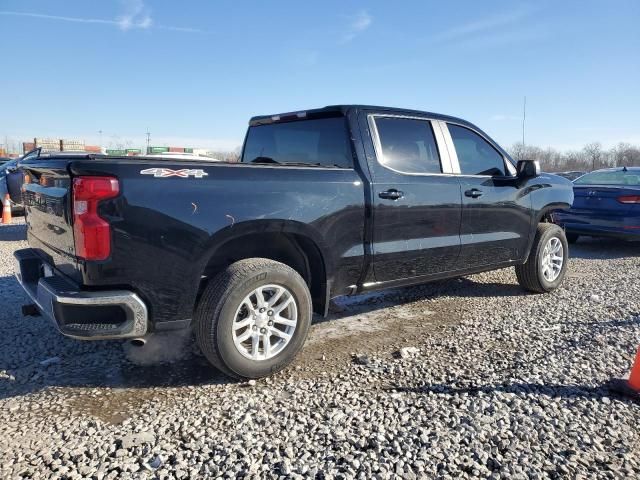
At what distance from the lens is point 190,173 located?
2885 millimetres

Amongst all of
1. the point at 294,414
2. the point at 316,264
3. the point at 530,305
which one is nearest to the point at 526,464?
the point at 294,414

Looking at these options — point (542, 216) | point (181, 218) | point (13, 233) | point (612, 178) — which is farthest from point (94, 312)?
point (612, 178)

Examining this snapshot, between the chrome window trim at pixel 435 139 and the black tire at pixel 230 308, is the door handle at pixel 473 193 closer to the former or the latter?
the chrome window trim at pixel 435 139

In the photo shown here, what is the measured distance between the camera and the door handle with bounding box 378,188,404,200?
148 inches

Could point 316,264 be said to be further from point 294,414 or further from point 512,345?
point 512,345

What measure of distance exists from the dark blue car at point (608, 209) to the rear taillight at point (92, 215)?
685 cm

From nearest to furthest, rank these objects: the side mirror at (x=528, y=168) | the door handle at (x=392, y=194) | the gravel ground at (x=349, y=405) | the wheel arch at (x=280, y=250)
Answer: the gravel ground at (x=349, y=405)
the wheel arch at (x=280, y=250)
the door handle at (x=392, y=194)
the side mirror at (x=528, y=168)

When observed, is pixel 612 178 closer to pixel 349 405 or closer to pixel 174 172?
pixel 349 405

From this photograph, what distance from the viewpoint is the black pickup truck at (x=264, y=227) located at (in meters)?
2.72

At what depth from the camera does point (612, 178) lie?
28.6ft

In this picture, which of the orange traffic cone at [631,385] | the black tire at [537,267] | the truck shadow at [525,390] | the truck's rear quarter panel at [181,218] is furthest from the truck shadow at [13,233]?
the orange traffic cone at [631,385]

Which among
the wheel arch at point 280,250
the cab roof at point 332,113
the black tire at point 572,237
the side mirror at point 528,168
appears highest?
the cab roof at point 332,113

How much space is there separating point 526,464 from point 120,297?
2286mm

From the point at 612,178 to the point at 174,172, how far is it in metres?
8.53
